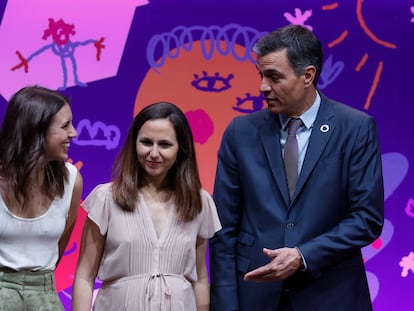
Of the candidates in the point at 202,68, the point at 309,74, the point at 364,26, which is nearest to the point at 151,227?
the point at 309,74

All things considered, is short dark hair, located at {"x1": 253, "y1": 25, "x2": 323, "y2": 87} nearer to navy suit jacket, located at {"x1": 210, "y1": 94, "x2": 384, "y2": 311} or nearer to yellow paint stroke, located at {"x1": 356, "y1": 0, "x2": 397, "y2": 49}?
navy suit jacket, located at {"x1": 210, "y1": 94, "x2": 384, "y2": 311}

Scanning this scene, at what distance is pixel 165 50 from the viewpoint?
4426mm

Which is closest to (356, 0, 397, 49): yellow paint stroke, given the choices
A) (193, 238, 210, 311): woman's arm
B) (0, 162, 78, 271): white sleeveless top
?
(193, 238, 210, 311): woman's arm

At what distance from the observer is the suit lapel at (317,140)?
3.04m

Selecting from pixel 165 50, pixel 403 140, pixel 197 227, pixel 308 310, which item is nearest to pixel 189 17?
pixel 165 50

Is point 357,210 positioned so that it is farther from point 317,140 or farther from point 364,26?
point 364,26

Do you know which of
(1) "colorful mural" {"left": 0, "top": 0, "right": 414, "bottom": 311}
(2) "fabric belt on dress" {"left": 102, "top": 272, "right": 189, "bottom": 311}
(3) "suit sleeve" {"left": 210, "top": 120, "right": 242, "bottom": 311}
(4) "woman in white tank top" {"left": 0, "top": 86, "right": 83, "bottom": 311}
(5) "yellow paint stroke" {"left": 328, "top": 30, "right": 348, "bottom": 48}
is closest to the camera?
(4) "woman in white tank top" {"left": 0, "top": 86, "right": 83, "bottom": 311}

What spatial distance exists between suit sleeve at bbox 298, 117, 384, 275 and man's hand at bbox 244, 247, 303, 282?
44mm

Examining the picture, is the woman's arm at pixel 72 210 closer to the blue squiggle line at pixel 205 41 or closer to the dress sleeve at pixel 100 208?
the dress sleeve at pixel 100 208

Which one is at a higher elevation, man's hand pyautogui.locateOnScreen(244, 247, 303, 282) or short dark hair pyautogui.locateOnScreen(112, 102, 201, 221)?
short dark hair pyautogui.locateOnScreen(112, 102, 201, 221)

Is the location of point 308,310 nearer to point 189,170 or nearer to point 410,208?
point 189,170

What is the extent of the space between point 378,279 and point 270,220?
1.67 meters

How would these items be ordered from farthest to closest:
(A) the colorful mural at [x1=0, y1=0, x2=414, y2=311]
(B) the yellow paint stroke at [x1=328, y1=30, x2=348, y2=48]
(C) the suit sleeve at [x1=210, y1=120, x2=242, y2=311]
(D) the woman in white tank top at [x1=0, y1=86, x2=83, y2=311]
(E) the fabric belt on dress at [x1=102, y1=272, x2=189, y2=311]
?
1. (B) the yellow paint stroke at [x1=328, y1=30, x2=348, y2=48]
2. (A) the colorful mural at [x1=0, y1=0, x2=414, y2=311]
3. (C) the suit sleeve at [x1=210, y1=120, x2=242, y2=311]
4. (E) the fabric belt on dress at [x1=102, y1=272, x2=189, y2=311]
5. (D) the woman in white tank top at [x1=0, y1=86, x2=83, y2=311]

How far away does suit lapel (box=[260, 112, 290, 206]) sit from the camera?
10.0 feet
